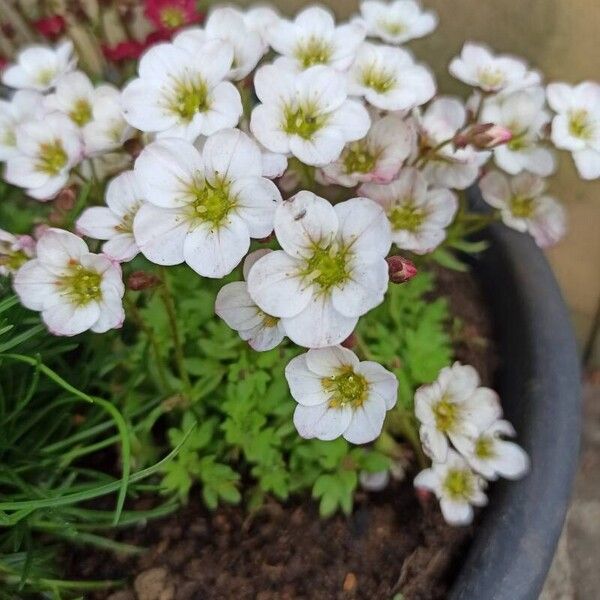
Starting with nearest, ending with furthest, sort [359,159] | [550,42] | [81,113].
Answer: [359,159] < [81,113] < [550,42]

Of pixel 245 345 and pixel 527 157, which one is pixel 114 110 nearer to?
pixel 245 345

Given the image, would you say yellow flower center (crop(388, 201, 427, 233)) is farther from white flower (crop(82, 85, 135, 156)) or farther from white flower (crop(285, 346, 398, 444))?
white flower (crop(82, 85, 135, 156))

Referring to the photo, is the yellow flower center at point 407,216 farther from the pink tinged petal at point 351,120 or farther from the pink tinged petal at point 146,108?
the pink tinged petal at point 146,108

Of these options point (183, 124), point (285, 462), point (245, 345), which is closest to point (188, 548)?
point (285, 462)

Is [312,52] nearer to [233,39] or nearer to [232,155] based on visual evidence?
[233,39]

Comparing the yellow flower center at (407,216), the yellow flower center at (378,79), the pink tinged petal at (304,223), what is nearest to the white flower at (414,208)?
the yellow flower center at (407,216)

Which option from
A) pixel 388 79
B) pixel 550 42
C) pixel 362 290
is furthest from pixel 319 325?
pixel 550 42
